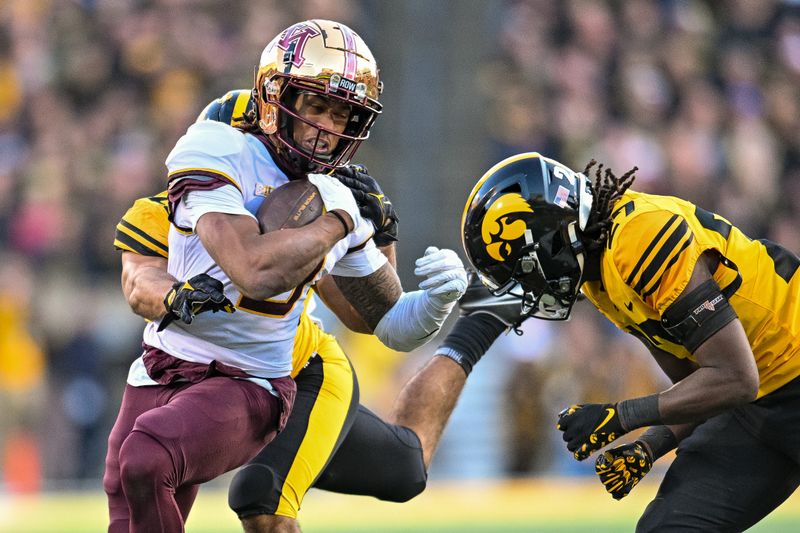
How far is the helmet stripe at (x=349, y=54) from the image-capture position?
175 inches

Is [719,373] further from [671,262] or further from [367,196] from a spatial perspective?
[367,196]

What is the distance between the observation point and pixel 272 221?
4266 mm

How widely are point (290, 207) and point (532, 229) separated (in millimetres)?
818

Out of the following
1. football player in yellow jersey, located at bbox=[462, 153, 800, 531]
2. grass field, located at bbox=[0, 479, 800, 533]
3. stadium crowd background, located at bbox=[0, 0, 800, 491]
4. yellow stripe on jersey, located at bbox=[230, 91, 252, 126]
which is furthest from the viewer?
stadium crowd background, located at bbox=[0, 0, 800, 491]

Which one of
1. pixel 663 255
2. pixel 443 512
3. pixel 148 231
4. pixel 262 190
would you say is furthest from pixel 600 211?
pixel 443 512

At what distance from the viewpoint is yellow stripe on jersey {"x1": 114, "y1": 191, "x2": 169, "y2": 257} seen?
15.7ft

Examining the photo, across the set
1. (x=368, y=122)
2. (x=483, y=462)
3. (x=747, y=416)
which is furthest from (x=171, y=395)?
(x=483, y=462)

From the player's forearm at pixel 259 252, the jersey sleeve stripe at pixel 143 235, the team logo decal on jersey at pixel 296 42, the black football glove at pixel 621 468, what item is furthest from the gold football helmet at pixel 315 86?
the black football glove at pixel 621 468

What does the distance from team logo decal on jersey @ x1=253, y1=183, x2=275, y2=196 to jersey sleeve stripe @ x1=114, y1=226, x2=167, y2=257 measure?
1.85ft

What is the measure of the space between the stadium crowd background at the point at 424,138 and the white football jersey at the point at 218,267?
550 centimetres

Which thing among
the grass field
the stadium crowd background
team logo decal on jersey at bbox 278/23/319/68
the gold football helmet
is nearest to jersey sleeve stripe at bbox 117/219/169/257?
the gold football helmet

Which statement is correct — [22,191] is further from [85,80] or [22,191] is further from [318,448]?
[318,448]

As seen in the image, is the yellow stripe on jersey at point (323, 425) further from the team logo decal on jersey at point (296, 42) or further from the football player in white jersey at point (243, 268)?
the team logo decal on jersey at point (296, 42)

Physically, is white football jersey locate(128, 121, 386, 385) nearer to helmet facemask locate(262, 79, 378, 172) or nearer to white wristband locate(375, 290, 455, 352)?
helmet facemask locate(262, 79, 378, 172)
